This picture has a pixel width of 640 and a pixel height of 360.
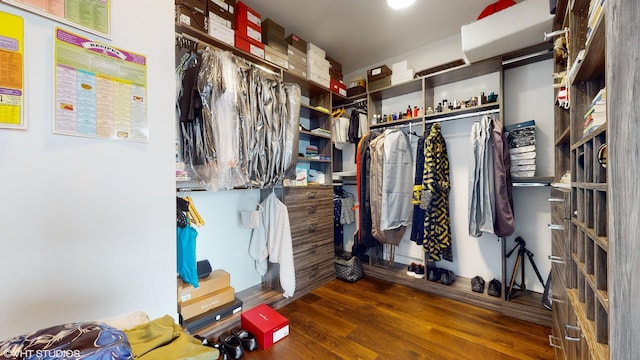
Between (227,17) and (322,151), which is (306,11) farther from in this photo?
(322,151)

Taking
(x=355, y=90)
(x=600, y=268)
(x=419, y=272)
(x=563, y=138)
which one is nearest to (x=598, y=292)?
(x=600, y=268)

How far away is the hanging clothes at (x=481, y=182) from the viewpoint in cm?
201

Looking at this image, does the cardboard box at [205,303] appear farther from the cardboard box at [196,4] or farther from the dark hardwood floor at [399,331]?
the cardboard box at [196,4]

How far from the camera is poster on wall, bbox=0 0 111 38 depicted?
659 millimetres

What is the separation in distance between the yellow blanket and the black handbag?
87.8 inches

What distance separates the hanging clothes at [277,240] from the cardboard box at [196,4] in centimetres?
145

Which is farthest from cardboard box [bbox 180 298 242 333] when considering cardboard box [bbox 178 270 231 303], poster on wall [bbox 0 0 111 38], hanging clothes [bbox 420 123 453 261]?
hanging clothes [bbox 420 123 453 261]

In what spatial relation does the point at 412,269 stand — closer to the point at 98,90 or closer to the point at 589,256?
the point at 589,256

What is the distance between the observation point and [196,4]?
65.6 inches

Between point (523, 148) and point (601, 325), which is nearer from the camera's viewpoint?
point (601, 325)

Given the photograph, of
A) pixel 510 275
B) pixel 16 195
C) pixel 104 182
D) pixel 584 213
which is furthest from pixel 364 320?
pixel 16 195

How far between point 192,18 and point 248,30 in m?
0.43

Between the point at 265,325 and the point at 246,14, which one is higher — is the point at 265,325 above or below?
below

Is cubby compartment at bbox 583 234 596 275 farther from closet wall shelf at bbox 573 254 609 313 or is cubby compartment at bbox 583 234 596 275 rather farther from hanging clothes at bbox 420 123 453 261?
hanging clothes at bbox 420 123 453 261
